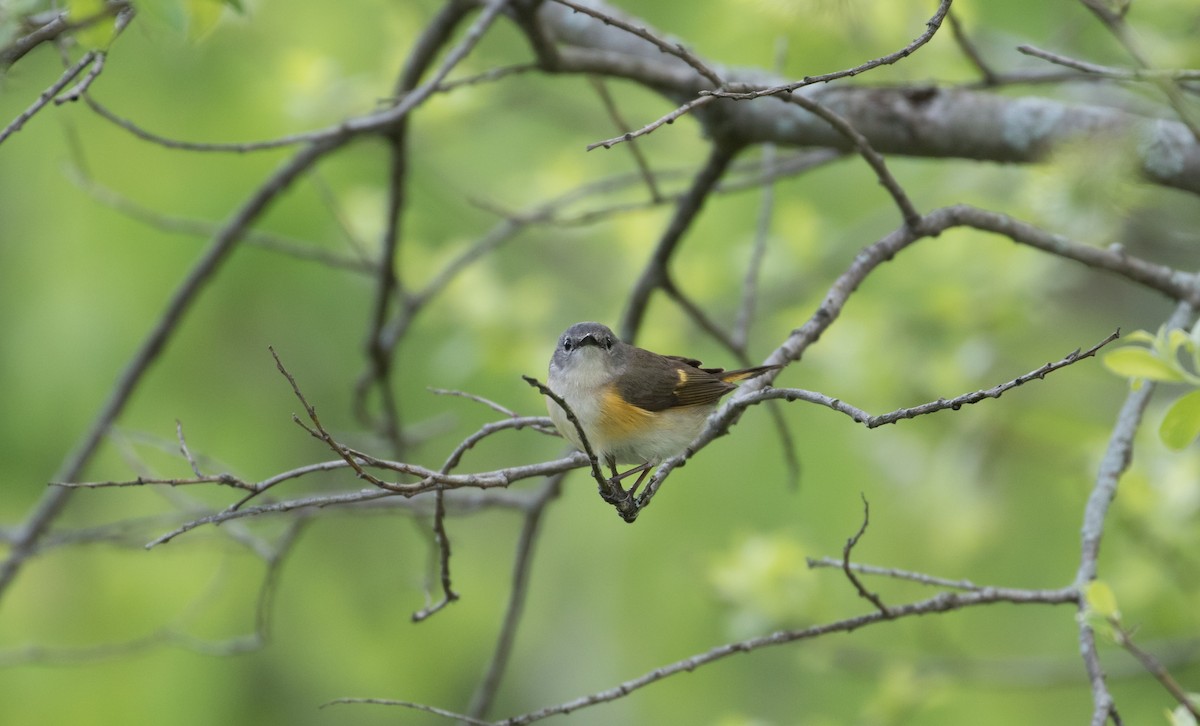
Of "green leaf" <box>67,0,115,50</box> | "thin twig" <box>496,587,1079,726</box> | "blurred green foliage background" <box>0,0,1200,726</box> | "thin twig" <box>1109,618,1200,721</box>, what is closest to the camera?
"thin twig" <box>1109,618,1200,721</box>

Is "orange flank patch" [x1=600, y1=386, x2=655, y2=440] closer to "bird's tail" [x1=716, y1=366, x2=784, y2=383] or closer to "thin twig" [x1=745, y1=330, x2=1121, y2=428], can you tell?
"bird's tail" [x1=716, y1=366, x2=784, y2=383]

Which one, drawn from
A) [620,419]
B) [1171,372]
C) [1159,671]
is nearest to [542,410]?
[620,419]

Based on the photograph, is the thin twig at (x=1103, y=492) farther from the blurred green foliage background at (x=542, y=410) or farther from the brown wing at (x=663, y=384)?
the blurred green foliage background at (x=542, y=410)

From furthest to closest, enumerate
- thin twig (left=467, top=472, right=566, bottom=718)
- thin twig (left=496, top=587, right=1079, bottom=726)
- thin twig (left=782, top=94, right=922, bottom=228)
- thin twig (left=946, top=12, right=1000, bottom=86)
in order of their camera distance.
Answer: thin twig (left=467, top=472, right=566, bottom=718) < thin twig (left=946, top=12, right=1000, bottom=86) < thin twig (left=782, top=94, right=922, bottom=228) < thin twig (left=496, top=587, right=1079, bottom=726)

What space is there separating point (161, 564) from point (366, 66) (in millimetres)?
2886

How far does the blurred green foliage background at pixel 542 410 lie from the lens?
462 centimetres

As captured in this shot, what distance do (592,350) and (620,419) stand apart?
0.36 metres

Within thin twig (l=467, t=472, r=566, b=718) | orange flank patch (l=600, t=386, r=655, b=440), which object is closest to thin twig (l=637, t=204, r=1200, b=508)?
orange flank patch (l=600, t=386, r=655, b=440)

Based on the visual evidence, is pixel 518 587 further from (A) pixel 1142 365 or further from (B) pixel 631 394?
(A) pixel 1142 365

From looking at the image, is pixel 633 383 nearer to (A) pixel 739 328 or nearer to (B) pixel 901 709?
(A) pixel 739 328

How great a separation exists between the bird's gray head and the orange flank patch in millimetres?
225

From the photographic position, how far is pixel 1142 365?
71.1 inches

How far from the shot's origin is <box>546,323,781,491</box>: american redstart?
116 inches

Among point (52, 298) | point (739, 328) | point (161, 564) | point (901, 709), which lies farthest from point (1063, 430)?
point (52, 298)
